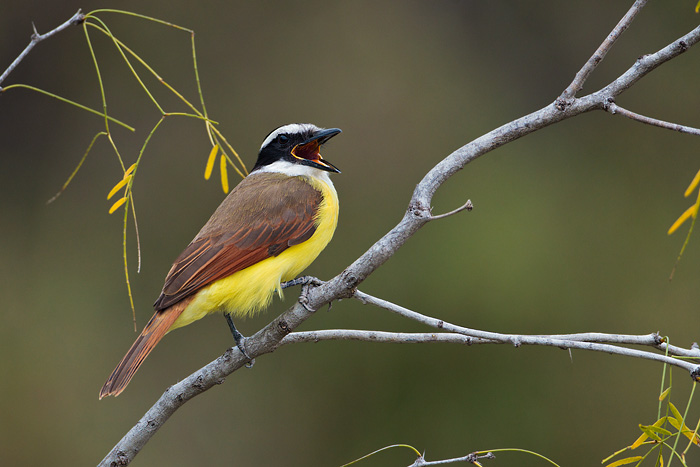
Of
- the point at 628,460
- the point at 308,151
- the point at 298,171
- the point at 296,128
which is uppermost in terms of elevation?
the point at 296,128

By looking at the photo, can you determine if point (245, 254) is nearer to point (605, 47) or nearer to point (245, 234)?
point (245, 234)

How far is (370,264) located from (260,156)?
2.20 metres

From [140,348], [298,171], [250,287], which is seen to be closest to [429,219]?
→ [250,287]

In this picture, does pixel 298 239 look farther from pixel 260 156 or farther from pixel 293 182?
pixel 260 156

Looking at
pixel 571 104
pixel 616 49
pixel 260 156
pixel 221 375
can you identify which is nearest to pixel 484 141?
pixel 571 104

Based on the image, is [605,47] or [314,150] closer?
[605,47]

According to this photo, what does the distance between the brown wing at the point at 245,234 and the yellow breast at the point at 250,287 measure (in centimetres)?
5

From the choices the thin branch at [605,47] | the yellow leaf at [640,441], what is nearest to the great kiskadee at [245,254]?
the thin branch at [605,47]

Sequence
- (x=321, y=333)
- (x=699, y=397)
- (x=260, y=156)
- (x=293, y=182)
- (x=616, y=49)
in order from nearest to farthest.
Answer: (x=321, y=333), (x=293, y=182), (x=260, y=156), (x=699, y=397), (x=616, y=49)

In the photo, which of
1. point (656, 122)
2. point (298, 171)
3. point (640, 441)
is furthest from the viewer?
point (298, 171)

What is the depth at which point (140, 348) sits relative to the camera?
307 centimetres

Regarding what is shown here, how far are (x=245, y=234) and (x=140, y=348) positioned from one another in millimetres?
738

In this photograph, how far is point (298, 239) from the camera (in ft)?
11.5

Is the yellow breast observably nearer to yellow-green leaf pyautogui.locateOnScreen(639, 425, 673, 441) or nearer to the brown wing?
the brown wing
